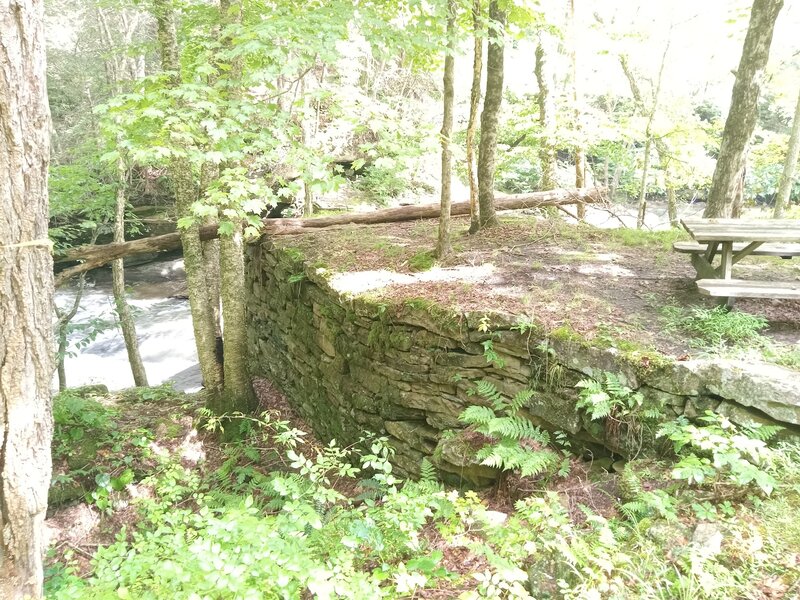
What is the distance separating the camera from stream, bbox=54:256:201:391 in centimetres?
1198

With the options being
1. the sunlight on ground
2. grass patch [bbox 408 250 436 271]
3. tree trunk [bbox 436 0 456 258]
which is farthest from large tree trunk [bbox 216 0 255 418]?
tree trunk [bbox 436 0 456 258]

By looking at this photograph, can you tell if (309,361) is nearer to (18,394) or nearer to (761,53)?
(18,394)

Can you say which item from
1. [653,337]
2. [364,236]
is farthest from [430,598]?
[364,236]

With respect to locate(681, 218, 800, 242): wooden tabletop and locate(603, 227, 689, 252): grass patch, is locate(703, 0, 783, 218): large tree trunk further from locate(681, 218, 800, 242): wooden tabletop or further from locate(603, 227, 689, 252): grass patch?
locate(681, 218, 800, 242): wooden tabletop

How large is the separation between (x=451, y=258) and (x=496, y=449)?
299cm

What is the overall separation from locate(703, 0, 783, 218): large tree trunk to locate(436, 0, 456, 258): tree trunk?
389 cm

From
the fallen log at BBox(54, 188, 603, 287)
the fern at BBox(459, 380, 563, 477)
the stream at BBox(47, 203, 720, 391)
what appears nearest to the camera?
the fern at BBox(459, 380, 563, 477)

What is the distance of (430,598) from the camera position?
257cm

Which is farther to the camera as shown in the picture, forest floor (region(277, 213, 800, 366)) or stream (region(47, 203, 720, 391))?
stream (region(47, 203, 720, 391))

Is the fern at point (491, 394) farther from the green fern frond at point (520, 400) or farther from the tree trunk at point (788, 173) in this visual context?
the tree trunk at point (788, 173)

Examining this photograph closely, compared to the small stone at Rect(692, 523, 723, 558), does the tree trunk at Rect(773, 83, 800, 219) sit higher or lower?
higher

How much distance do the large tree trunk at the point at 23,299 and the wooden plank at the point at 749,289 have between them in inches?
193

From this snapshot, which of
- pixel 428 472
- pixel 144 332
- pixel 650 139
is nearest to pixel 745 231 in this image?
pixel 428 472

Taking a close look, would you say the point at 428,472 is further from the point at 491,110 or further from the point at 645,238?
the point at 645,238
